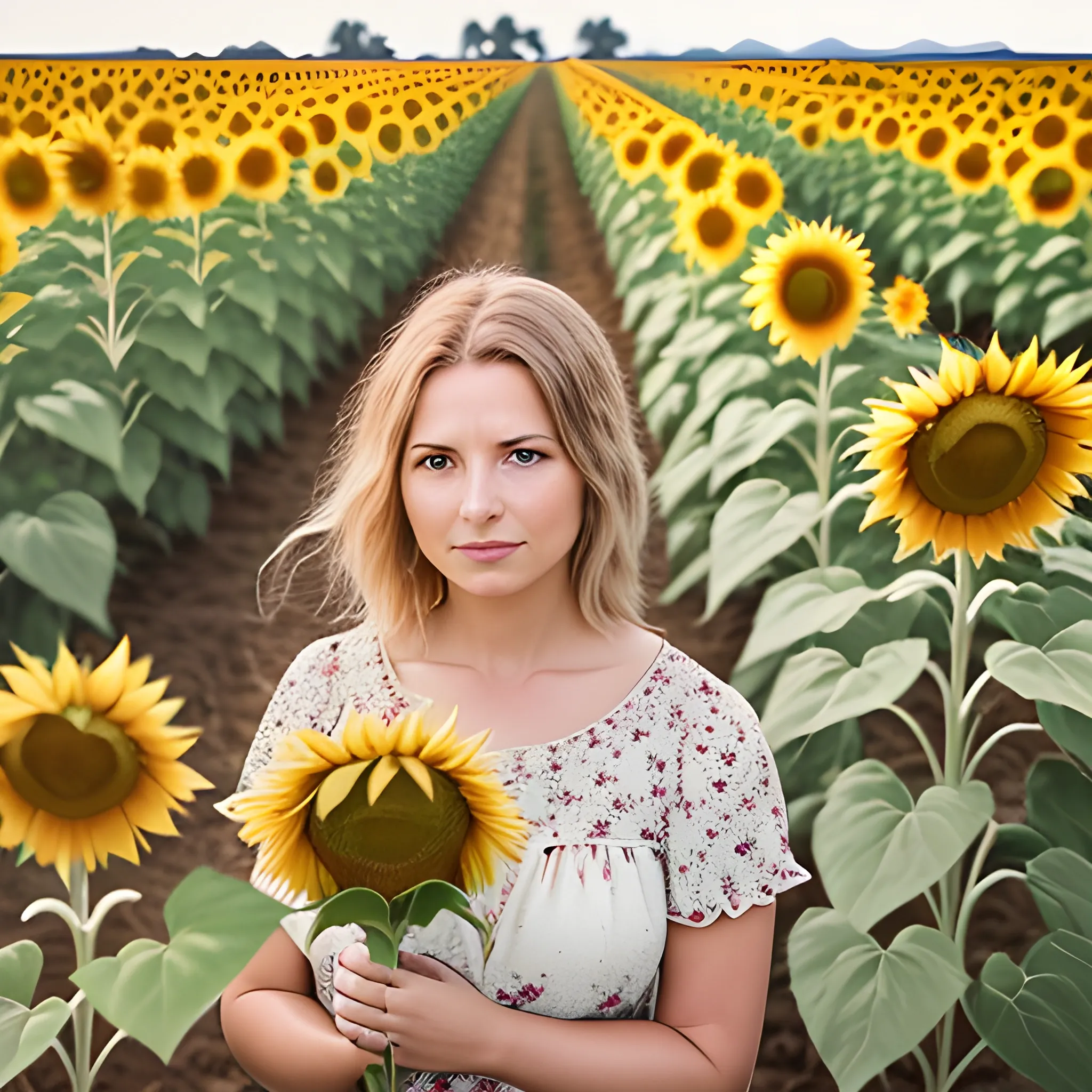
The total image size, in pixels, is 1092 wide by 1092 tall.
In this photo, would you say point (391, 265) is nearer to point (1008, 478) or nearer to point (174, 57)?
point (174, 57)

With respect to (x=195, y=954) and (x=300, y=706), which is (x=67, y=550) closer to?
(x=300, y=706)

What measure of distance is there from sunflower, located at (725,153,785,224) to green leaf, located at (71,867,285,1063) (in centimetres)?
69

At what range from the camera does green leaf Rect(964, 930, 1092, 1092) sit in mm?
983

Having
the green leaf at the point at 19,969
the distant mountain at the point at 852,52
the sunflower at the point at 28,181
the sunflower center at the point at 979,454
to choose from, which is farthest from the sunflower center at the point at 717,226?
the green leaf at the point at 19,969

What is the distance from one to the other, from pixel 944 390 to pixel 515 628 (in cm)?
40

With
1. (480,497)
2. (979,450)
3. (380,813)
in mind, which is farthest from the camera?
(979,450)

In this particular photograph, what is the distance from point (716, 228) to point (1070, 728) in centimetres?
54

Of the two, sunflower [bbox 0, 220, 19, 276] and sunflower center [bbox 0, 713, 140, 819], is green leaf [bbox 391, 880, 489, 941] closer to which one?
sunflower center [bbox 0, 713, 140, 819]

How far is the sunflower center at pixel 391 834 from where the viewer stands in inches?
25.7

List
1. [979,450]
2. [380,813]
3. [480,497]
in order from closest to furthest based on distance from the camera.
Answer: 1. [380,813]
2. [480,497]
3. [979,450]

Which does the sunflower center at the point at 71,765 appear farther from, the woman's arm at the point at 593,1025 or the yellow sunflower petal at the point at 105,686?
the woman's arm at the point at 593,1025

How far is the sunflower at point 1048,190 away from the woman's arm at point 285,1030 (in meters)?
0.89

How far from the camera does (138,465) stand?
38.5 inches

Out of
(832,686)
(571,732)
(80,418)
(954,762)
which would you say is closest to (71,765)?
(80,418)
